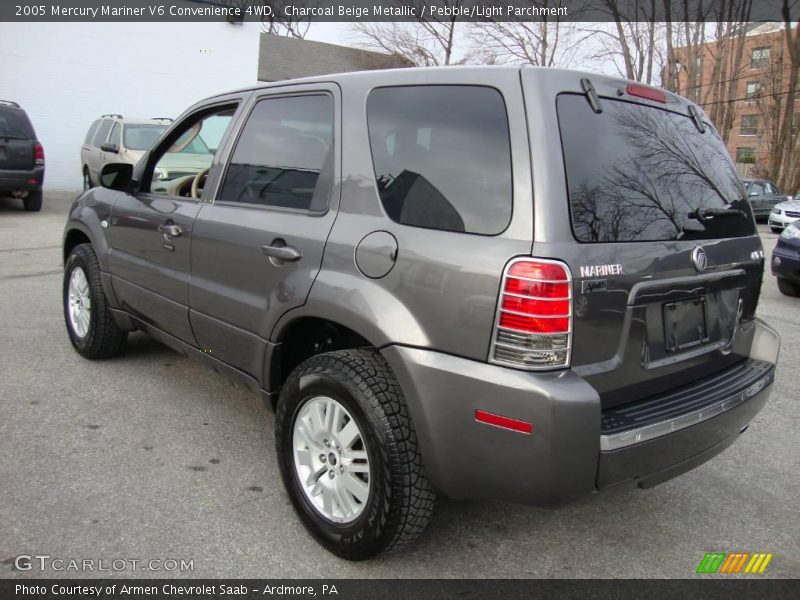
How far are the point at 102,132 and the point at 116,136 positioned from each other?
1.13 metres

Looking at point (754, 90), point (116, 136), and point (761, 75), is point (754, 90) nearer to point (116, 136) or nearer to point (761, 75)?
point (761, 75)

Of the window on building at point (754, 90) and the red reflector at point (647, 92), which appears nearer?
the red reflector at point (647, 92)

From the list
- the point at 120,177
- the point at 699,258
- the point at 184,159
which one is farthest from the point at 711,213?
the point at 184,159

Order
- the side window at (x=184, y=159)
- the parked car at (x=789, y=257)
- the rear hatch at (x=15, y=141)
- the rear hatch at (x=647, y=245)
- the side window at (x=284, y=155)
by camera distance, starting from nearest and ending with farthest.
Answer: the rear hatch at (x=647, y=245) < the side window at (x=284, y=155) < the side window at (x=184, y=159) < the parked car at (x=789, y=257) < the rear hatch at (x=15, y=141)

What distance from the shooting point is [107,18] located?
18.0 metres

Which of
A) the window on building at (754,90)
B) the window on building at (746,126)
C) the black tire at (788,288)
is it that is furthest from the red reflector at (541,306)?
the window on building at (746,126)

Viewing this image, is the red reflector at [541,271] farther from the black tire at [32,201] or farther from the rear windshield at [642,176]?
the black tire at [32,201]

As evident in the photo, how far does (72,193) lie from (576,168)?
60.0ft

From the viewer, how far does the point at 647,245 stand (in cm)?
237

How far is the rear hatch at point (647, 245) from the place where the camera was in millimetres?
2225

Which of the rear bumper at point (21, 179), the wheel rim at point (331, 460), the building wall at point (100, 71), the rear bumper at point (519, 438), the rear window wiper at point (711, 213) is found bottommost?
the wheel rim at point (331, 460)

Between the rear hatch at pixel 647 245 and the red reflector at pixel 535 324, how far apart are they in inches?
2.2

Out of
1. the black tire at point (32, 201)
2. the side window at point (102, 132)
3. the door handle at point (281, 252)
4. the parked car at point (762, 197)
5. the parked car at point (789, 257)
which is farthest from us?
the parked car at point (762, 197)

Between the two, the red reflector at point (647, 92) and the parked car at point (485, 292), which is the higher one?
the red reflector at point (647, 92)
